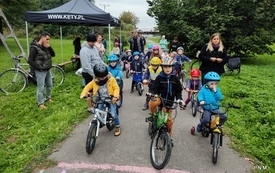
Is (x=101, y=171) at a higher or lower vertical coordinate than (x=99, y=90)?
lower

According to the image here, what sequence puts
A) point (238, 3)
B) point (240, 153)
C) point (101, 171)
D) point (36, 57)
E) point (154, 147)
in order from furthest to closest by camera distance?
1. point (238, 3)
2. point (36, 57)
3. point (240, 153)
4. point (154, 147)
5. point (101, 171)

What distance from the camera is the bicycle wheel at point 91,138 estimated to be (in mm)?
4285

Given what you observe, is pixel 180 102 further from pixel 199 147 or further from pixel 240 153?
pixel 240 153

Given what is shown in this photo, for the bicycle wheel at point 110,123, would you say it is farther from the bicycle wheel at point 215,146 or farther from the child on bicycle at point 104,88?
the bicycle wheel at point 215,146

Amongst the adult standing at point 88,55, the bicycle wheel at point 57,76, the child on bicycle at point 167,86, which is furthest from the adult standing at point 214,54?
the bicycle wheel at point 57,76

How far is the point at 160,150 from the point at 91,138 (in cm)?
114

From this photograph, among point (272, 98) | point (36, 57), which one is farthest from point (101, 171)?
point (272, 98)

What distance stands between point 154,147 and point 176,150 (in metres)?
0.63

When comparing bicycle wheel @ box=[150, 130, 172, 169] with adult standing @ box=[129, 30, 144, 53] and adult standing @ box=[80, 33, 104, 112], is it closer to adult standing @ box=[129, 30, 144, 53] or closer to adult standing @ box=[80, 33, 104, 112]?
adult standing @ box=[80, 33, 104, 112]

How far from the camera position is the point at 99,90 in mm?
4895

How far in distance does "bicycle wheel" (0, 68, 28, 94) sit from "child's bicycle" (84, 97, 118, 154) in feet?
14.2

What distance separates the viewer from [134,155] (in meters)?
4.37

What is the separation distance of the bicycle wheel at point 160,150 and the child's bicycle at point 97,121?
1.01 m

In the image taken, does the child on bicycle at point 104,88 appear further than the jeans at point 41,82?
No
